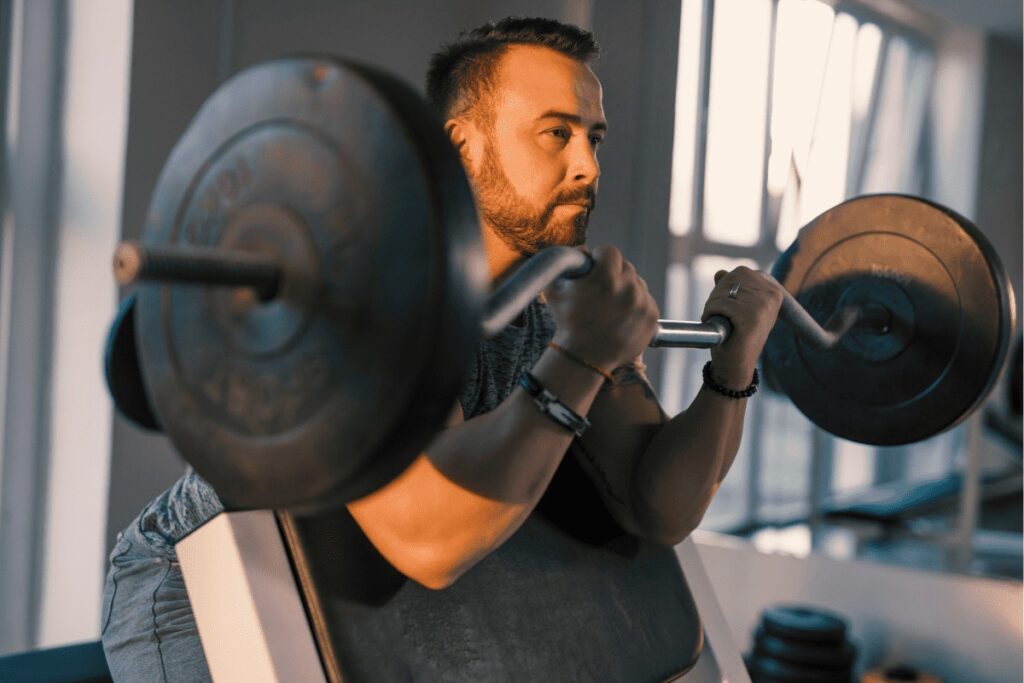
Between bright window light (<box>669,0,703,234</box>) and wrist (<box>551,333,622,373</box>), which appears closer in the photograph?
wrist (<box>551,333,622,373</box>)

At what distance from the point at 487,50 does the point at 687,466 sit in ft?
1.97

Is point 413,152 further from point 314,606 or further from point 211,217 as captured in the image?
point 314,606

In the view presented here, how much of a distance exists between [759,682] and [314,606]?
2.00 meters

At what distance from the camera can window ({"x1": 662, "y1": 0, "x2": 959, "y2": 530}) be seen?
3172 mm

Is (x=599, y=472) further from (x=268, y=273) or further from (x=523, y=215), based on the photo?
(x=268, y=273)

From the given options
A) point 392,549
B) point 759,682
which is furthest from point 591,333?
point 759,682

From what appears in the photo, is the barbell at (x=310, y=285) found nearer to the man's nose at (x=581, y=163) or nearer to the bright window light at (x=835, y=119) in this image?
the man's nose at (x=581, y=163)

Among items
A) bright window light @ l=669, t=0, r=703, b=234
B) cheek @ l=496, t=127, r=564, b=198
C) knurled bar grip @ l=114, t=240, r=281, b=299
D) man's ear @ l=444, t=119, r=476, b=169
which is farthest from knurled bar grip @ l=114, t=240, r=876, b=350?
bright window light @ l=669, t=0, r=703, b=234

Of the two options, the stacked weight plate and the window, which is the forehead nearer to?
the stacked weight plate

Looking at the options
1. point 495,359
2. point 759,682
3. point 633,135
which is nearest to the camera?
point 495,359

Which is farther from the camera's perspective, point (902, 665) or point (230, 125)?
point (902, 665)

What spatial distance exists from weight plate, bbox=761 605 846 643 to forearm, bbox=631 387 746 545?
1.43 m

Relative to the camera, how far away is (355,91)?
1.78 ft

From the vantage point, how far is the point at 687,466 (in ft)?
3.85
